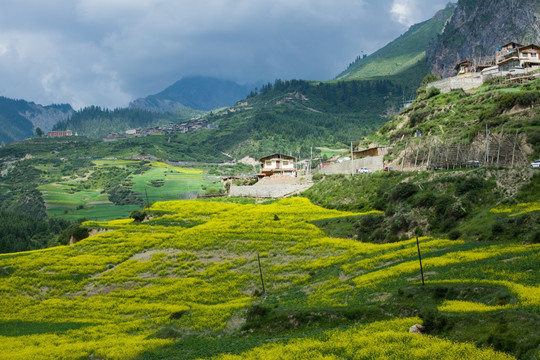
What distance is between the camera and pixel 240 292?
Result: 42.9m

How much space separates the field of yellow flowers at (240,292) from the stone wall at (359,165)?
2370cm

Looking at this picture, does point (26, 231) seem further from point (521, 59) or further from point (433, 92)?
point (521, 59)

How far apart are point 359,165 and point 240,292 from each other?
54.4 metres

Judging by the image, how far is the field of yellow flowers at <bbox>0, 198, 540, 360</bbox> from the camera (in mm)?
24406

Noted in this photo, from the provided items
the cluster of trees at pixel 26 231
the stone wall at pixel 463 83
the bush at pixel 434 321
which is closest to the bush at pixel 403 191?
the bush at pixel 434 321

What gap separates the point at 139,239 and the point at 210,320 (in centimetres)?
3000

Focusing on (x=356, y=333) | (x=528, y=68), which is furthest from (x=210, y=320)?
(x=528, y=68)

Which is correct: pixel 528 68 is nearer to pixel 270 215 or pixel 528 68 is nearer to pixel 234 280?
pixel 270 215

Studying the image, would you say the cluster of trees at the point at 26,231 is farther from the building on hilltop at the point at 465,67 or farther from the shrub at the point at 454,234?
the building on hilltop at the point at 465,67

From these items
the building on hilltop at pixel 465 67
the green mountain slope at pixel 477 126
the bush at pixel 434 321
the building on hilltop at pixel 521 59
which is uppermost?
the building on hilltop at pixel 465 67

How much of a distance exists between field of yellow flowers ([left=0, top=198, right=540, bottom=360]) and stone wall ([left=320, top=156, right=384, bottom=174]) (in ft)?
77.8

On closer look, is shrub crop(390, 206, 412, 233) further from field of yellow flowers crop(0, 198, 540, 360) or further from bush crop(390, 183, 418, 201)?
field of yellow flowers crop(0, 198, 540, 360)

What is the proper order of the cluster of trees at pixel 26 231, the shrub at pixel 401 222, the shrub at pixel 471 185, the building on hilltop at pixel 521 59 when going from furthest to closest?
1. the cluster of trees at pixel 26 231
2. the building on hilltop at pixel 521 59
3. the shrub at pixel 401 222
4. the shrub at pixel 471 185

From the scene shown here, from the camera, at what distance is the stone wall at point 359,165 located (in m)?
87.1
